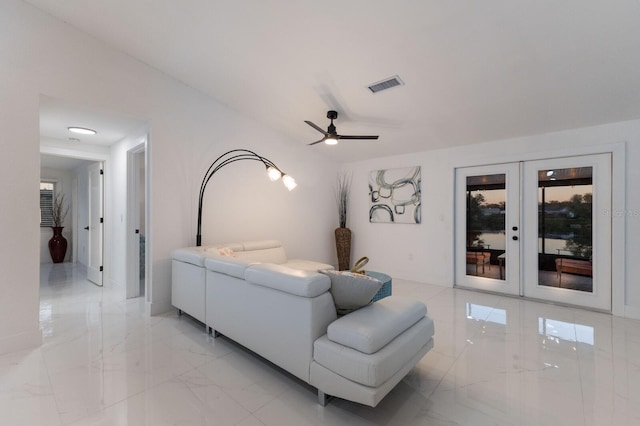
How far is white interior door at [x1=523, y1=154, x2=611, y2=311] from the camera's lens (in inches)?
144

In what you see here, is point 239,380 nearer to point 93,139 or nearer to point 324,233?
point 324,233

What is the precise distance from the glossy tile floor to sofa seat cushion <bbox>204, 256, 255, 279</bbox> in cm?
73

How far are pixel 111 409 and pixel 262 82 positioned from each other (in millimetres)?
3518

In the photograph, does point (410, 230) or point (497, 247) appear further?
point (410, 230)

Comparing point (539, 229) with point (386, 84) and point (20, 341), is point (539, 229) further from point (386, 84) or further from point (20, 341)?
point (20, 341)

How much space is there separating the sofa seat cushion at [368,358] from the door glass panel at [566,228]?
128 inches

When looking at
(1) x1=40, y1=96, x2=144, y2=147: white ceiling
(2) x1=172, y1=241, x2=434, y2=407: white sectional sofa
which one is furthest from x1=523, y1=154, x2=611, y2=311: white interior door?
(1) x1=40, y1=96, x2=144, y2=147: white ceiling

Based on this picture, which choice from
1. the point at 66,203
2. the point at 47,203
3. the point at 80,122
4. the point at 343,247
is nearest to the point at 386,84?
the point at 343,247

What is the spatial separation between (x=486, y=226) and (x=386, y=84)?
284 cm

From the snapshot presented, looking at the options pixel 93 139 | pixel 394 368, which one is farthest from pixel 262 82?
pixel 394 368

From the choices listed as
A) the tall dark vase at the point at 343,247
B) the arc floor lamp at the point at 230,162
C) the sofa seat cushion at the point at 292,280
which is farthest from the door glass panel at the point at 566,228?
the sofa seat cushion at the point at 292,280

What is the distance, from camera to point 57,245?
A: 21.4ft

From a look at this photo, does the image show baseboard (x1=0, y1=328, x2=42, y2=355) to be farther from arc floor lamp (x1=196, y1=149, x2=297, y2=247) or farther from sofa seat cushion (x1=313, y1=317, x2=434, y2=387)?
sofa seat cushion (x1=313, y1=317, x2=434, y2=387)

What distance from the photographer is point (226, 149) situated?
13.9 ft
